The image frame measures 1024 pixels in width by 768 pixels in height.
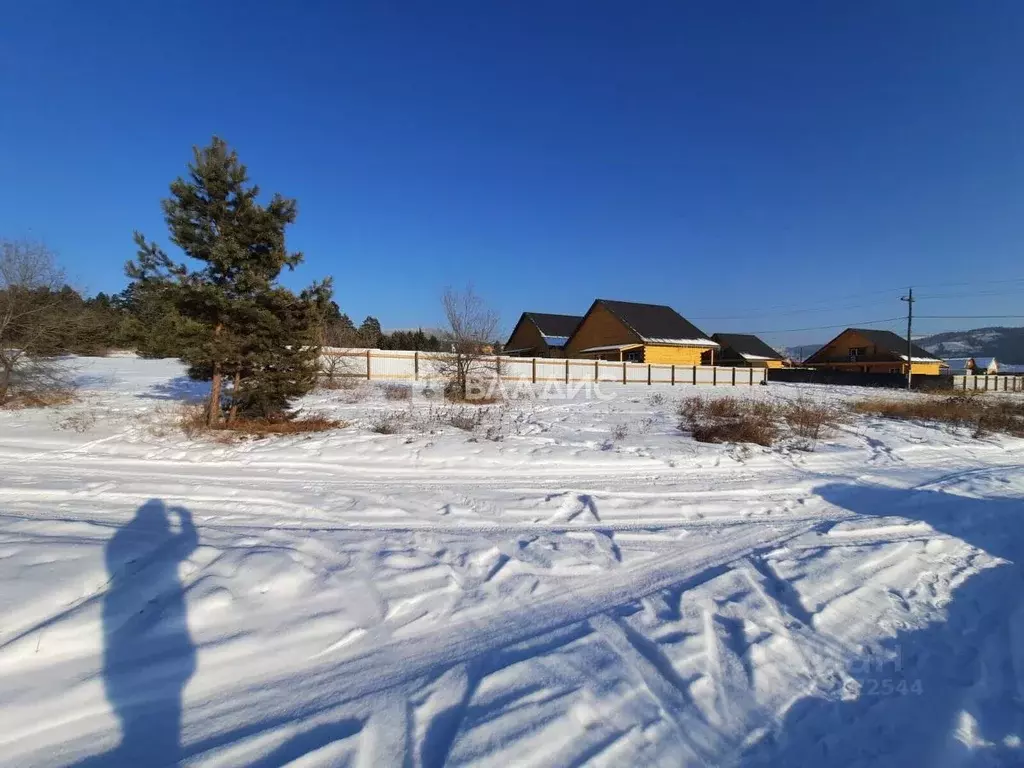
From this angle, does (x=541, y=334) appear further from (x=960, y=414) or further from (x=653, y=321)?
(x=960, y=414)

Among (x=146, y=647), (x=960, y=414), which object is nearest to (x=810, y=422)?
(x=960, y=414)

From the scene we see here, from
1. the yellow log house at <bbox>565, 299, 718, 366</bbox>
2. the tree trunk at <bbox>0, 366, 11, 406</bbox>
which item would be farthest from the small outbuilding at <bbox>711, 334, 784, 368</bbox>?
the tree trunk at <bbox>0, 366, 11, 406</bbox>

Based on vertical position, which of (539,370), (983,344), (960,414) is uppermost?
(983,344)

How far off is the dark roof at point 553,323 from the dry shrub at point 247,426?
35502 millimetres

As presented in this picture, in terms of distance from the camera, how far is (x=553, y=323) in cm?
4656

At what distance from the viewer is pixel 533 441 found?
8953 millimetres

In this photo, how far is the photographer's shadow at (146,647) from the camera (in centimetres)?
217

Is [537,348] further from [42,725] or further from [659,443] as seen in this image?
[42,725]

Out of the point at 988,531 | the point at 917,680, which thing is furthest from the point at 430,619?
the point at 988,531

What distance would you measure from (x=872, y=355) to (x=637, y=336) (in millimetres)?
33689

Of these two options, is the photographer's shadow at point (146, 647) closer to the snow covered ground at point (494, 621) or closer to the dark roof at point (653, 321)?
the snow covered ground at point (494, 621)

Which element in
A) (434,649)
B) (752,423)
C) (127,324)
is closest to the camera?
(434,649)

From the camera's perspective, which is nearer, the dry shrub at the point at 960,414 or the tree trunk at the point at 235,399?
the tree trunk at the point at 235,399

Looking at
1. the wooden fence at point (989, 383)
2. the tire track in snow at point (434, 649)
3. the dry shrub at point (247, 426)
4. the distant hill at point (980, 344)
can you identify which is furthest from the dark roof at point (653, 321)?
the distant hill at point (980, 344)
